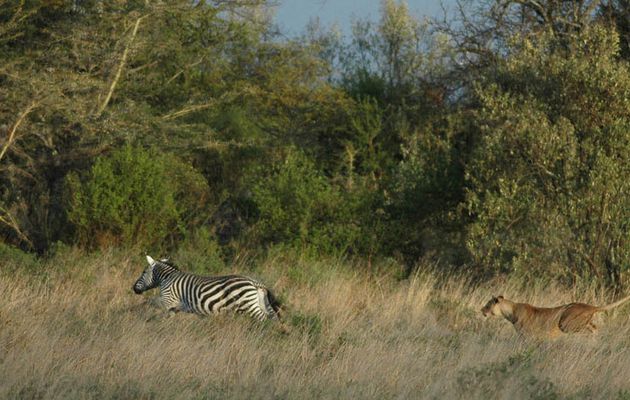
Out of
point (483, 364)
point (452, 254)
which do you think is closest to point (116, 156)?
point (452, 254)

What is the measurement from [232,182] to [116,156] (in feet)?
14.7

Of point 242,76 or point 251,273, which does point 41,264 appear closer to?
point 251,273

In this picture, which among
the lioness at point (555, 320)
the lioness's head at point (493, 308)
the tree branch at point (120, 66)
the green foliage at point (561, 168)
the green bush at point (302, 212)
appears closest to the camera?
the lioness at point (555, 320)

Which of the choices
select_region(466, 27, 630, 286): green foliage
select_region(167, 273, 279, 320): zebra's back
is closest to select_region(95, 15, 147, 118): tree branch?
select_region(466, 27, 630, 286): green foliage

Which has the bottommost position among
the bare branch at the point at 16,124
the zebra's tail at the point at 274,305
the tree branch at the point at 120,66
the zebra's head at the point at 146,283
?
the zebra's head at the point at 146,283

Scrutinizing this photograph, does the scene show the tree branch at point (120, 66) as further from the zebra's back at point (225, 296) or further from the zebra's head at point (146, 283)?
the zebra's back at point (225, 296)

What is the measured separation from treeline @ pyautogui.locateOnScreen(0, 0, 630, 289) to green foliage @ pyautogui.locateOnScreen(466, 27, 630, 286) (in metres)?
0.03

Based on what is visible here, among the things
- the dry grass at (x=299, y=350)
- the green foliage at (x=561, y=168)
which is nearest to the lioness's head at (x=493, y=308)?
the dry grass at (x=299, y=350)

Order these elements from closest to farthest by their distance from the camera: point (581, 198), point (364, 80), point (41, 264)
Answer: point (581, 198)
point (41, 264)
point (364, 80)

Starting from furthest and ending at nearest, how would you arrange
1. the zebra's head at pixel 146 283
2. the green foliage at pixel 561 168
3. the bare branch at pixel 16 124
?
the bare branch at pixel 16 124
the green foliage at pixel 561 168
the zebra's head at pixel 146 283

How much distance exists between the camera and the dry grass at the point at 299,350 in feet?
25.5

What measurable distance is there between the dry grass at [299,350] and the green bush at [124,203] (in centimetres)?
427

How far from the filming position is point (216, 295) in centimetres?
1152

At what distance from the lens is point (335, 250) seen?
725 inches
